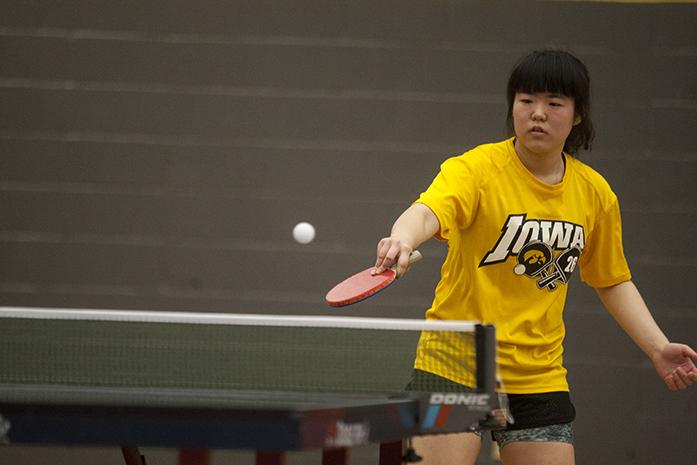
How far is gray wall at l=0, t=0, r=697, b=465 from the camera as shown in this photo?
4.82 meters

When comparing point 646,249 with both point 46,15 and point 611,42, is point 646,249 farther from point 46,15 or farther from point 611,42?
point 46,15

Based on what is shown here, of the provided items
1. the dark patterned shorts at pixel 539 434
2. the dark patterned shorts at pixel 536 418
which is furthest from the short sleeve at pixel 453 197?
the dark patterned shorts at pixel 539 434

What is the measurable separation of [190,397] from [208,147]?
3098 millimetres

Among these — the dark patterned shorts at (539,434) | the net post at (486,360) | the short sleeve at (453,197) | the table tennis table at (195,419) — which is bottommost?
the table tennis table at (195,419)

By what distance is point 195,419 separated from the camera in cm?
184

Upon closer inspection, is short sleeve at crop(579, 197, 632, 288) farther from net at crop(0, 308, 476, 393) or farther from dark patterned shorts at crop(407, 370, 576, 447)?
net at crop(0, 308, 476, 393)

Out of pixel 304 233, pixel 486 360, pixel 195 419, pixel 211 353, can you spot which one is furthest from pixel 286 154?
pixel 195 419

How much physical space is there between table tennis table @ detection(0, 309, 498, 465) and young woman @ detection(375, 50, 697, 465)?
33.4 inches

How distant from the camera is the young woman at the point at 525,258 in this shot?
2816mm

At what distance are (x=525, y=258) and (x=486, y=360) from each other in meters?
0.78

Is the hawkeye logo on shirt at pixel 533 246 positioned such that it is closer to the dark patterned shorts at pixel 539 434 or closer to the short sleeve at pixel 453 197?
the short sleeve at pixel 453 197

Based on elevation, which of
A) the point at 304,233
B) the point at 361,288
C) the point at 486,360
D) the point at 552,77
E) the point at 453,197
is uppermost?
the point at 304,233

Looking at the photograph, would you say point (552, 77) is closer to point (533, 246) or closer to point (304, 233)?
point (533, 246)

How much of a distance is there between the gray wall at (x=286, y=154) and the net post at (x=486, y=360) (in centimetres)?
277
